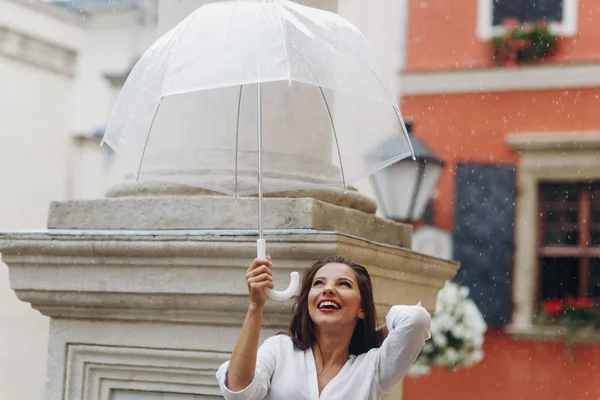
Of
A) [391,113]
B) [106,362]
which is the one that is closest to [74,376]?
[106,362]

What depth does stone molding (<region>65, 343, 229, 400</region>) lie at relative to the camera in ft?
8.87

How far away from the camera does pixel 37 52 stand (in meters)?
14.0

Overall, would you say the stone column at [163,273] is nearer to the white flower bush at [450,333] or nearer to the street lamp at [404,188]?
the street lamp at [404,188]

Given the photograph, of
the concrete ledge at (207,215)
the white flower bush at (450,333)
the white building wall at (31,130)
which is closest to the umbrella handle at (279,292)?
the concrete ledge at (207,215)

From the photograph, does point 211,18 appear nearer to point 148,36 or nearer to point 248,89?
point 248,89

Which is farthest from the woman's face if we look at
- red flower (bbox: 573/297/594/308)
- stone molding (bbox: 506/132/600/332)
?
stone molding (bbox: 506/132/600/332)

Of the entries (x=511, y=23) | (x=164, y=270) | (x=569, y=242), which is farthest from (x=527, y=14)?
(x=164, y=270)

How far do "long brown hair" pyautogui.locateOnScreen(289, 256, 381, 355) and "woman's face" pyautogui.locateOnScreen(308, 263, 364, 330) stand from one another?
0.02 meters

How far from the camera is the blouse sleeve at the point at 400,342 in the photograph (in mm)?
2189

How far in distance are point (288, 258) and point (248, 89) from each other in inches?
21.7

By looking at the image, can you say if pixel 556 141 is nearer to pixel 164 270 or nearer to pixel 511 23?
pixel 511 23

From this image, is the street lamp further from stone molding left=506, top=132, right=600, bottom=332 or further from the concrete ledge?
stone molding left=506, top=132, right=600, bottom=332

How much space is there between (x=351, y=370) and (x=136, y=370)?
2.42ft

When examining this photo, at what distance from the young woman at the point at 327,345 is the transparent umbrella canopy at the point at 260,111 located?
386mm
